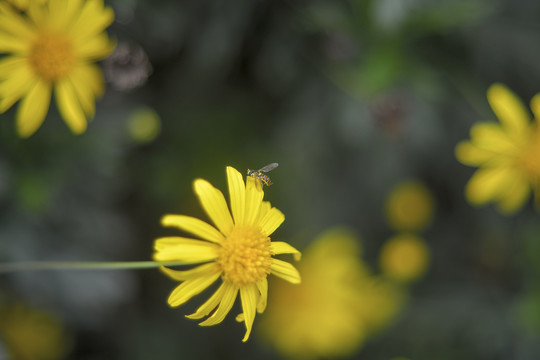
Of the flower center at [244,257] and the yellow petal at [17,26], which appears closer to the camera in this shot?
the flower center at [244,257]

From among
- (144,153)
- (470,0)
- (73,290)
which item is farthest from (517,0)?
(73,290)

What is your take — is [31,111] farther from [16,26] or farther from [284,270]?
[284,270]

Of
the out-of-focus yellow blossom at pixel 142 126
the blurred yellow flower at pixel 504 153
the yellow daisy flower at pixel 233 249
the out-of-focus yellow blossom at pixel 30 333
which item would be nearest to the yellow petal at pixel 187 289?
the yellow daisy flower at pixel 233 249

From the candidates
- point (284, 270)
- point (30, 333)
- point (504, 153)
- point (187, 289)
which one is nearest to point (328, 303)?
point (504, 153)

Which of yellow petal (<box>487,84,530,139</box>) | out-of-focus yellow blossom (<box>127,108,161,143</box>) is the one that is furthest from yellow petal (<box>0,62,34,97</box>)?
yellow petal (<box>487,84,530,139</box>)

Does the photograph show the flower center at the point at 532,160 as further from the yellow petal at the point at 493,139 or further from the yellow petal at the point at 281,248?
the yellow petal at the point at 281,248

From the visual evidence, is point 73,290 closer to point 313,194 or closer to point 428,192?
point 313,194

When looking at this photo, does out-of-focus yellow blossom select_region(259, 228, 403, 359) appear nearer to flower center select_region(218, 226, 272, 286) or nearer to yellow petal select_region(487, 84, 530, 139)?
yellow petal select_region(487, 84, 530, 139)
